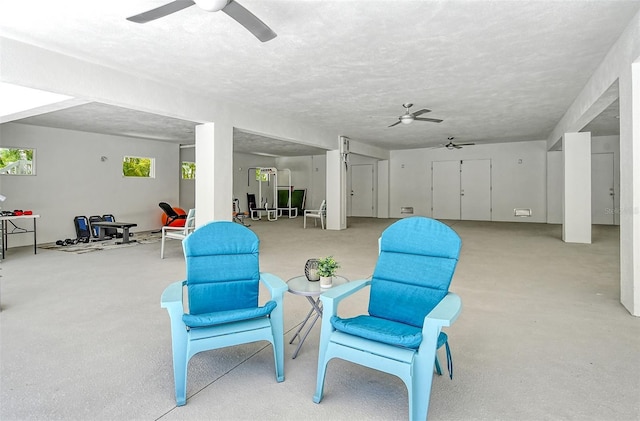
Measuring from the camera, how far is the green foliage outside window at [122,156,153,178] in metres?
9.20

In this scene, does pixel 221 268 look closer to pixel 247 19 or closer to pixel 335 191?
pixel 247 19

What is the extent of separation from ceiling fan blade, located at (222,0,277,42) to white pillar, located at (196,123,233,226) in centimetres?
317

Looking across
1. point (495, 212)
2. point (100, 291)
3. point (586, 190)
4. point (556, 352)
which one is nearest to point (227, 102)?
point (100, 291)

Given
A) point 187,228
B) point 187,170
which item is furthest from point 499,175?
point 187,228

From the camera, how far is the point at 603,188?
34.4 ft

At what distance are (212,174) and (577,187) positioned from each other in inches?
277

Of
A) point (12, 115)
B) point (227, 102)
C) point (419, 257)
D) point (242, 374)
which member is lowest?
point (242, 374)

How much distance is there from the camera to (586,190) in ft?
23.3

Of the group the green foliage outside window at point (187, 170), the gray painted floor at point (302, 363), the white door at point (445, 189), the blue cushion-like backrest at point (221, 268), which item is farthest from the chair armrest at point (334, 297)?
the white door at point (445, 189)

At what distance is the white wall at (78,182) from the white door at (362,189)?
7.12m

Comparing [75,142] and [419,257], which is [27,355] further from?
[75,142]

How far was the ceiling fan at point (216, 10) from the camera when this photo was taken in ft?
7.84

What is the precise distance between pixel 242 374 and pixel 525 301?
2.83 m

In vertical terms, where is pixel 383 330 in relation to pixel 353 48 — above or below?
below
